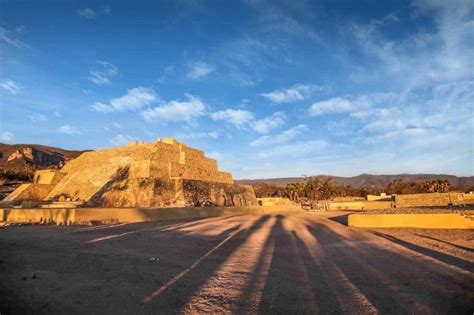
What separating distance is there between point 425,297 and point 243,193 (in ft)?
121

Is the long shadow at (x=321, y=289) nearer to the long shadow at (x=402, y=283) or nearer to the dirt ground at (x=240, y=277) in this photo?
the dirt ground at (x=240, y=277)

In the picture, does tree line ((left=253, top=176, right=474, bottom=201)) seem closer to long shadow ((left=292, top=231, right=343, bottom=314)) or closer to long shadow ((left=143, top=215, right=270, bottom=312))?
long shadow ((left=292, top=231, right=343, bottom=314))

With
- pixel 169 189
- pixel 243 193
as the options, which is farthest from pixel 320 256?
pixel 243 193

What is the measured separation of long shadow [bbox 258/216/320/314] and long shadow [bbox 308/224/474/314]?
2.73ft

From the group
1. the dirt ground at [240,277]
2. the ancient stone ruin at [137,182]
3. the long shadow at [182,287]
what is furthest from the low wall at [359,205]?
the long shadow at [182,287]

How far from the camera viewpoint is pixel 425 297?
15.6 feet

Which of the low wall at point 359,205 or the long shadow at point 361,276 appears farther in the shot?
the low wall at point 359,205

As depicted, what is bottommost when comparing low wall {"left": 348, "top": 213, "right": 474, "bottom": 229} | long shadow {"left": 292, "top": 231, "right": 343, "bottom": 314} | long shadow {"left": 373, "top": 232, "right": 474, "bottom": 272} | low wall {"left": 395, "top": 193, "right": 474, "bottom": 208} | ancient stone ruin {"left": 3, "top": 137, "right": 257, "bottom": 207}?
long shadow {"left": 292, "top": 231, "right": 343, "bottom": 314}

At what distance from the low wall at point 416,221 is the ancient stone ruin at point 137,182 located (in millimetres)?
16996

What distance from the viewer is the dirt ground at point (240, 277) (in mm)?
4516

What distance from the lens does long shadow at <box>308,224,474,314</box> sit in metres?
4.43

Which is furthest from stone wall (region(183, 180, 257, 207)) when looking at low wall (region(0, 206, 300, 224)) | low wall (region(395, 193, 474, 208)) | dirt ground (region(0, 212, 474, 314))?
dirt ground (region(0, 212, 474, 314))

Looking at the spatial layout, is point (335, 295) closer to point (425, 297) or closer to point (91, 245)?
point (425, 297)

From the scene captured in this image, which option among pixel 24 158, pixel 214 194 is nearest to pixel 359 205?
pixel 214 194
